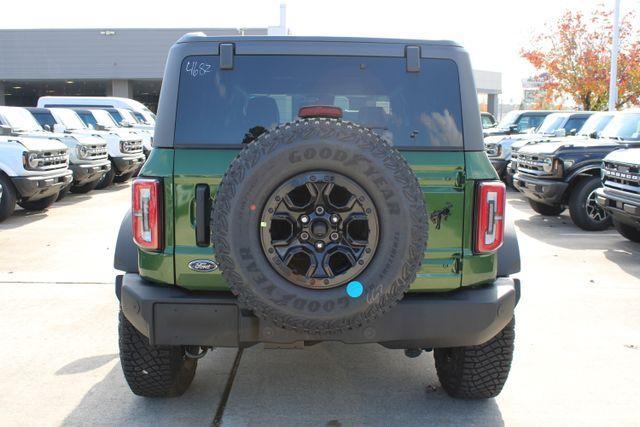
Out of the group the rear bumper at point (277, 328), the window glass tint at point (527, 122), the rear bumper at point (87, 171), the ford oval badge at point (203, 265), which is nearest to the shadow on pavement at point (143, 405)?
the rear bumper at point (277, 328)

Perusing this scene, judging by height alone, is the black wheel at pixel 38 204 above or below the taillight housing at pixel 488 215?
below

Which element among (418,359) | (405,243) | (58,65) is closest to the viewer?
(405,243)

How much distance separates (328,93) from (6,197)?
8536 mm

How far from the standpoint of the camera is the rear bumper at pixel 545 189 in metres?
10.1

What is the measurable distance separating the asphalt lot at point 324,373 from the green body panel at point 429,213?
87 centimetres

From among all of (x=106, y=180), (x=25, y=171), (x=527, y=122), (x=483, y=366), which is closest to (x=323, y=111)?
(x=483, y=366)

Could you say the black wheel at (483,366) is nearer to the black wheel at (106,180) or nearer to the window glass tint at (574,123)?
the window glass tint at (574,123)

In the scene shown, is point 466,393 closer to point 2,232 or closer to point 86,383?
point 86,383

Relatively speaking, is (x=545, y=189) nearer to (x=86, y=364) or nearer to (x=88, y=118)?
(x=86, y=364)

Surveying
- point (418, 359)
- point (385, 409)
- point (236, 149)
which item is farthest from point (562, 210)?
point (236, 149)

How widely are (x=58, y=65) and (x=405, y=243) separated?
4747 centimetres

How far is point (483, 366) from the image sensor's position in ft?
12.5

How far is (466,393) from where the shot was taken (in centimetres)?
391

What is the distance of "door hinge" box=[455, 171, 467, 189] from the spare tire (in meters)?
0.47
